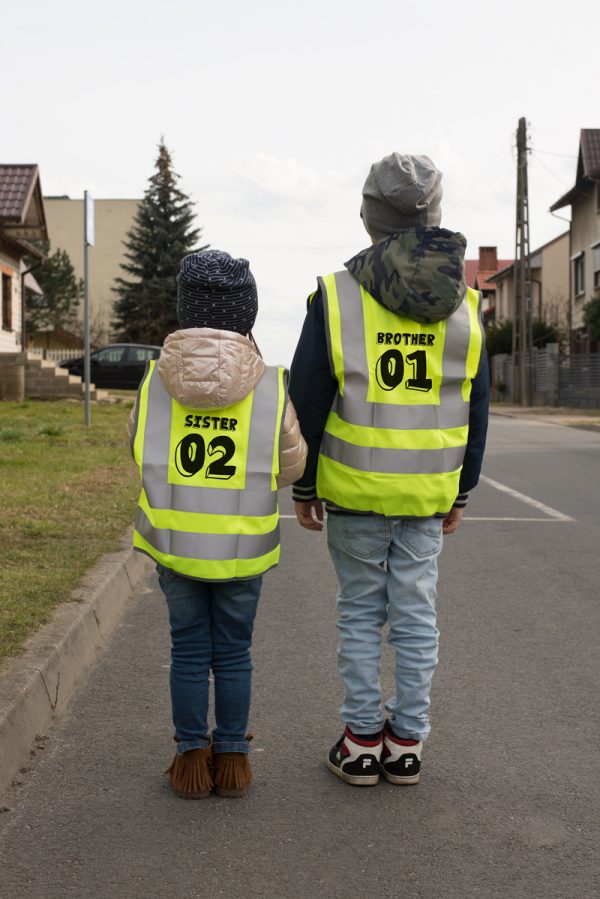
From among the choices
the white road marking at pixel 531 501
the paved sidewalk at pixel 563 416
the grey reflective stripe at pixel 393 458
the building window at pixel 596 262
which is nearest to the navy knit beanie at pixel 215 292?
the grey reflective stripe at pixel 393 458

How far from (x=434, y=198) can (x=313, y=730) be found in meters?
1.96

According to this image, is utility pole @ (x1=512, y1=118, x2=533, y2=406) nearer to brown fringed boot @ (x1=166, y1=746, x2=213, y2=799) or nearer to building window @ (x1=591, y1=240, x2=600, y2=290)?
building window @ (x1=591, y1=240, x2=600, y2=290)

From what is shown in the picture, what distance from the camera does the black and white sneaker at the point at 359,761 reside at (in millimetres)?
3627

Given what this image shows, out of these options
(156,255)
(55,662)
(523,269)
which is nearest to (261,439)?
(55,662)

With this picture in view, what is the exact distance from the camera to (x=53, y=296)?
6612 centimetres

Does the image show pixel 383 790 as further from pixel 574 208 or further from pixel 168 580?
pixel 574 208

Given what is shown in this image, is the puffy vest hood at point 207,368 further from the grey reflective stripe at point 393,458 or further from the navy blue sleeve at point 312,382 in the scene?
the grey reflective stripe at point 393,458

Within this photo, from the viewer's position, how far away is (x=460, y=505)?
387cm

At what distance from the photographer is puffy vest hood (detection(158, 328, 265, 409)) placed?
337cm

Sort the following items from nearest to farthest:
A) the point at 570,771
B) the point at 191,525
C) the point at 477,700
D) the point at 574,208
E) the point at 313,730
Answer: the point at 191,525 < the point at 570,771 < the point at 313,730 < the point at 477,700 < the point at 574,208

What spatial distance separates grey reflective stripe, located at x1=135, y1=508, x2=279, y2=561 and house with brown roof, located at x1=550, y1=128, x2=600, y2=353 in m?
38.0

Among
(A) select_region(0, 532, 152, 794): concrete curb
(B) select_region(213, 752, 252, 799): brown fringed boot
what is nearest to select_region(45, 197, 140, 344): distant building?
(A) select_region(0, 532, 152, 794): concrete curb

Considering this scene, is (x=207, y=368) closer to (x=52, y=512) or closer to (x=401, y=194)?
(x=401, y=194)

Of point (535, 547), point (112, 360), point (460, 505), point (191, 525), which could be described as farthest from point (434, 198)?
point (112, 360)
